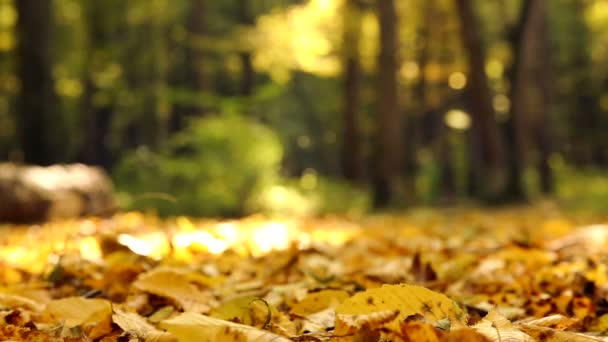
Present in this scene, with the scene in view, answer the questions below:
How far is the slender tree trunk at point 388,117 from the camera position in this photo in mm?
13328

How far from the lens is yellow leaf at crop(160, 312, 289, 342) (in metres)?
1.53

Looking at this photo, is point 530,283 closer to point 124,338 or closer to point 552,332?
point 552,332

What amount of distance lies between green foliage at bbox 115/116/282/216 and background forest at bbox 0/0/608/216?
0.09 feet

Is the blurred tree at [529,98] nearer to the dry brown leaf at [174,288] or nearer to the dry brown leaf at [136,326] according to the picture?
the dry brown leaf at [174,288]

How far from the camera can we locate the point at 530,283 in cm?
276

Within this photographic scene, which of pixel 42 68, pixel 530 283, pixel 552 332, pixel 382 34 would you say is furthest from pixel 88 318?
pixel 382 34

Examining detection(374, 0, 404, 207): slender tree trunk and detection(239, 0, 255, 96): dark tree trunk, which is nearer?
detection(374, 0, 404, 207): slender tree trunk

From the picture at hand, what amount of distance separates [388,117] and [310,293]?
11278 millimetres

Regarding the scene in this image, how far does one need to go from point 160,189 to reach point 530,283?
359 inches

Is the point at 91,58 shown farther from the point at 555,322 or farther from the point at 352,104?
the point at 555,322

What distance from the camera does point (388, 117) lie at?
13500 millimetres

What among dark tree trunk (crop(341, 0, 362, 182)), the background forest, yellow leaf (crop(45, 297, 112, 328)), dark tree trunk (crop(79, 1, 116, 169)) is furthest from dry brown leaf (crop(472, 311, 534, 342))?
dark tree trunk (crop(79, 1, 116, 169))

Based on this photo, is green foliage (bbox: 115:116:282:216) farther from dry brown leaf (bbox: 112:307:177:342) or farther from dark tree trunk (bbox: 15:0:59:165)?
dry brown leaf (bbox: 112:307:177:342)

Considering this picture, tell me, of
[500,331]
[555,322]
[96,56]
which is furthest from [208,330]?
[96,56]
